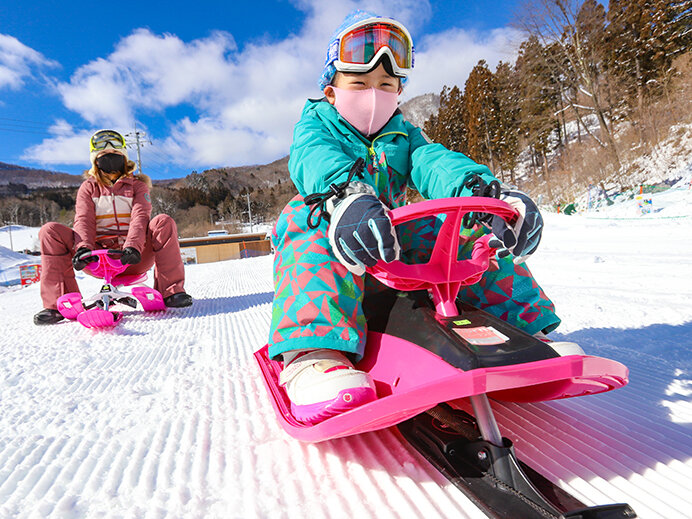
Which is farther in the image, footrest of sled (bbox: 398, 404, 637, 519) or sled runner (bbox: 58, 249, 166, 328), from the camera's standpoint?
sled runner (bbox: 58, 249, 166, 328)

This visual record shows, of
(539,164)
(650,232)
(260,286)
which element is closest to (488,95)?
(539,164)

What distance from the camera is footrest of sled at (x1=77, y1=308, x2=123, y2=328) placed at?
2.24 m

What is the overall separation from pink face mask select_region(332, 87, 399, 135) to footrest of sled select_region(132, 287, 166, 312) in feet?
6.89

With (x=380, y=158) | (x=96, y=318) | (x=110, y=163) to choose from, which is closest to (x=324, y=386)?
(x=380, y=158)

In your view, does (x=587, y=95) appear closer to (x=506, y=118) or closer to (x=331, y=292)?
(x=506, y=118)

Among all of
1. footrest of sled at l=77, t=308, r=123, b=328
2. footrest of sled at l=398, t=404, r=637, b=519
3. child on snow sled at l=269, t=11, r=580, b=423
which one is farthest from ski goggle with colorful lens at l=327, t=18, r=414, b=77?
footrest of sled at l=77, t=308, r=123, b=328

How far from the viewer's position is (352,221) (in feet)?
2.98

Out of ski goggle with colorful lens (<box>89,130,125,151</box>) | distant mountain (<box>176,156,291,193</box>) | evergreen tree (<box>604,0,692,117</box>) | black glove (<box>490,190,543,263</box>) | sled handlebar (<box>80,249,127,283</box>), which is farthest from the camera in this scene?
distant mountain (<box>176,156,291,193</box>)

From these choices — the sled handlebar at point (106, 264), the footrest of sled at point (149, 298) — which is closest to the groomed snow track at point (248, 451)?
the sled handlebar at point (106, 264)

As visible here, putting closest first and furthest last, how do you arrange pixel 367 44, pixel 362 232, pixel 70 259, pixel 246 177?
pixel 362 232
pixel 367 44
pixel 70 259
pixel 246 177

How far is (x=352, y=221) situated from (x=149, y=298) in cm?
249

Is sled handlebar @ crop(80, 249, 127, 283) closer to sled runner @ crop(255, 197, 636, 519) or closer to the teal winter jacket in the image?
the teal winter jacket

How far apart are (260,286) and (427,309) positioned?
3739 mm

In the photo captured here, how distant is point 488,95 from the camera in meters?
28.6
